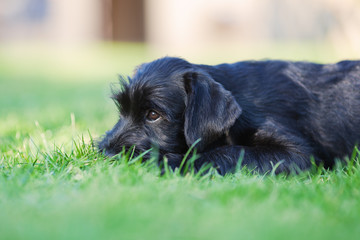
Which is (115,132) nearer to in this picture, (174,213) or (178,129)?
(178,129)

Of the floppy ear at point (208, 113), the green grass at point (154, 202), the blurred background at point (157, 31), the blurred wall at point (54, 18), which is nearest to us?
the green grass at point (154, 202)

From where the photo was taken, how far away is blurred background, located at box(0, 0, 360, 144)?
15.3 meters

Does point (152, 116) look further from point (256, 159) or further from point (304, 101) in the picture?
point (304, 101)

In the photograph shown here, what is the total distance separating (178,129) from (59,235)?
1.84 m

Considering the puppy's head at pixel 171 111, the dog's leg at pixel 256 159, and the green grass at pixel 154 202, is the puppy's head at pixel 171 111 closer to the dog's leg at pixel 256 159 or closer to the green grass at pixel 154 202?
the dog's leg at pixel 256 159

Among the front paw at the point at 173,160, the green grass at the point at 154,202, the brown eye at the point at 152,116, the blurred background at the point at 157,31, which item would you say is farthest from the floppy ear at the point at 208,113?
the blurred background at the point at 157,31

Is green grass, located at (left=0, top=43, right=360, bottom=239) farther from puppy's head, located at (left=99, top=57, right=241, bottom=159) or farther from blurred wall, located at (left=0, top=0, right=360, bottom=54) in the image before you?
blurred wall, located at (left=0, top=0, right=360, bottom=54)

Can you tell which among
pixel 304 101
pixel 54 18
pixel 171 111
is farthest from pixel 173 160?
pixel 54 18

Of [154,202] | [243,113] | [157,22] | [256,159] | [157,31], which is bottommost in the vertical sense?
[157,31]

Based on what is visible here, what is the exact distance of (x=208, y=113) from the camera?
11.6ft

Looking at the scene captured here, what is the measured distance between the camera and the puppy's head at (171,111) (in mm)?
3529

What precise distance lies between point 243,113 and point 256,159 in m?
0.45

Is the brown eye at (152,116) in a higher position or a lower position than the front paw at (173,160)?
higher

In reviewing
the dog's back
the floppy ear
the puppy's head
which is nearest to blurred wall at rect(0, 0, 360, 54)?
the dog's back
